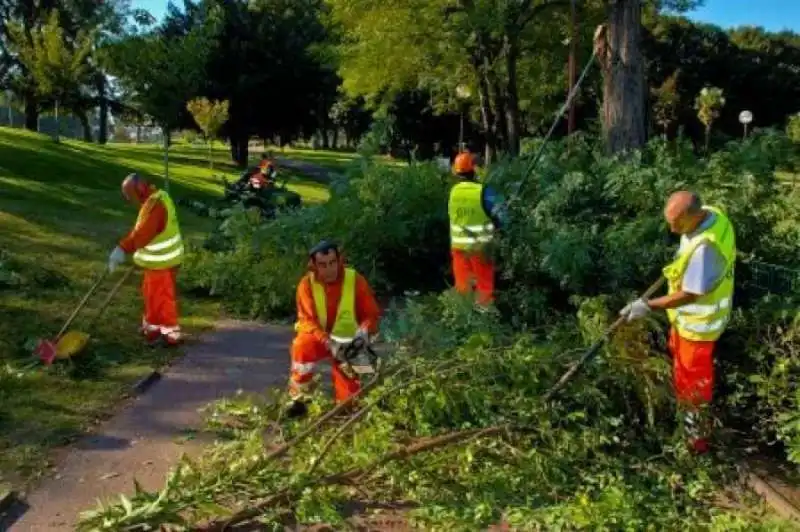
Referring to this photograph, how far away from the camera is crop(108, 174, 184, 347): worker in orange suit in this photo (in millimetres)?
8031

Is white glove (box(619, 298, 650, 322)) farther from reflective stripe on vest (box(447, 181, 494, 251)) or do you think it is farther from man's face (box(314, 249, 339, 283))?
reflective stripe on vest (box(447, 181, 494, 251))

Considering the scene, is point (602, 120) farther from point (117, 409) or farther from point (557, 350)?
point (117, 409)

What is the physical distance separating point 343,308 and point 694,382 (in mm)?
2323

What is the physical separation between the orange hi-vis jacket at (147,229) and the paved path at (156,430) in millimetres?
1115

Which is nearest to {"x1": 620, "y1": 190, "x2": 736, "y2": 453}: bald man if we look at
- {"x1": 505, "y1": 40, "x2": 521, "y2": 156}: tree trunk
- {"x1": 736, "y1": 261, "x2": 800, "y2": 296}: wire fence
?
{"x1": 736, "y1": 261, "x2": 800, "y2": 296}: wire fence

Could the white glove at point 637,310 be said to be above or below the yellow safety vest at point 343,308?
above

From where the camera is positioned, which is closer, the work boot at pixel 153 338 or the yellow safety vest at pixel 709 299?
the yellow safety vest at pixel 709 299

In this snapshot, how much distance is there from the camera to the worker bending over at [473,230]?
341 inches

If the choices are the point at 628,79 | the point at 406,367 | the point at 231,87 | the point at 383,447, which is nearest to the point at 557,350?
the point at 406,367

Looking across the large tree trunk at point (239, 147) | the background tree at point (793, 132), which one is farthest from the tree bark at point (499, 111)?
the large tree trunk at point (239, 147)

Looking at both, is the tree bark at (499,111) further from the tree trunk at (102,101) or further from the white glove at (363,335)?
the tree trunk at (102,101)

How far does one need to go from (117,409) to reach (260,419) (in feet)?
4.81

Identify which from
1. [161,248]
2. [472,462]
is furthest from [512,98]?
[472,462]

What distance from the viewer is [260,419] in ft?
18.1
